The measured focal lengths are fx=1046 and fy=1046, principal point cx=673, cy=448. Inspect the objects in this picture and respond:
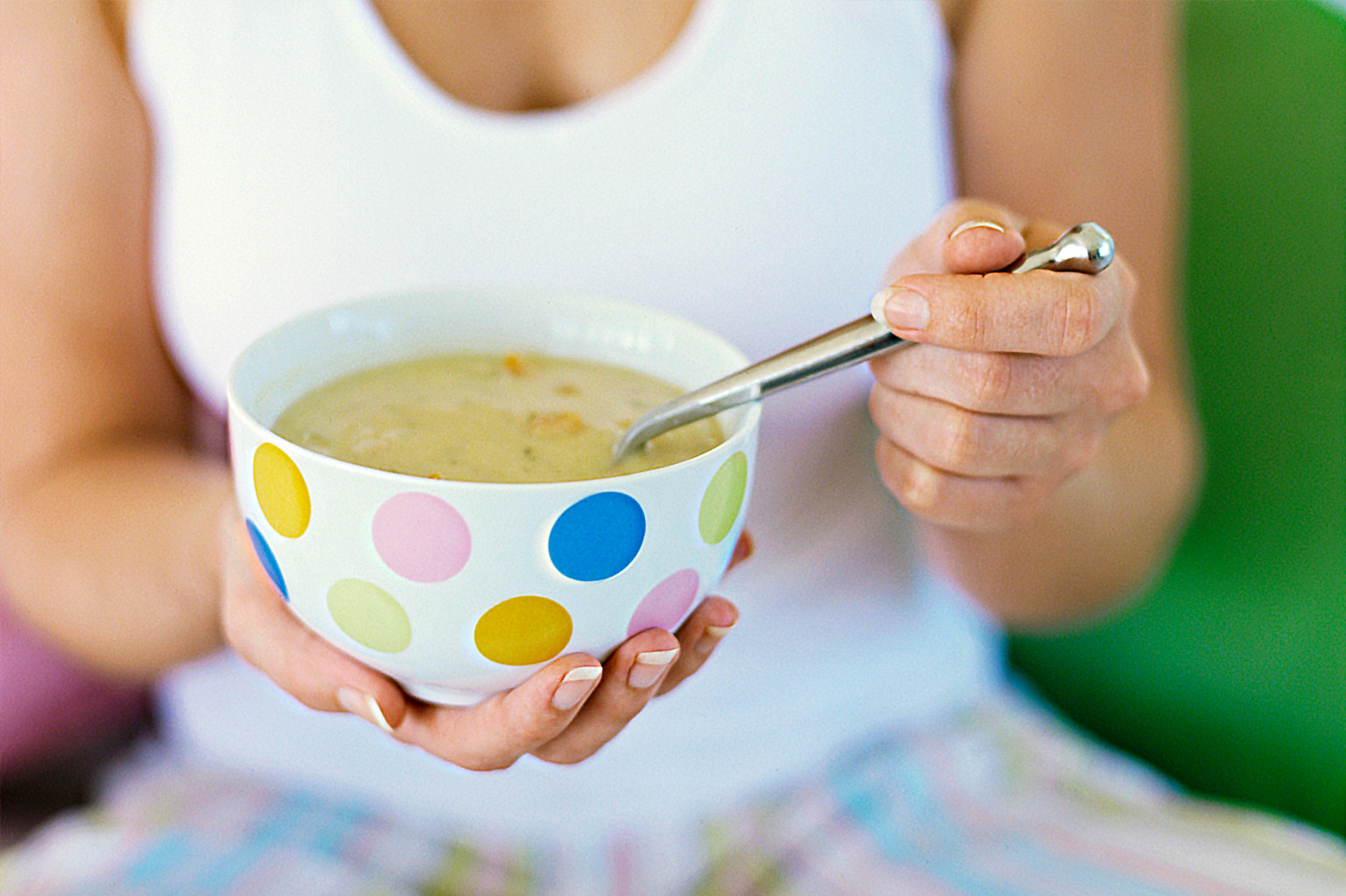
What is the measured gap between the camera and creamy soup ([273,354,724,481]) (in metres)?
0.41

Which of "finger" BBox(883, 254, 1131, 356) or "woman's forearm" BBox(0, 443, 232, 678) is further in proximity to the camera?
"woman's forearm" BBox(0, 443, 232, 678)

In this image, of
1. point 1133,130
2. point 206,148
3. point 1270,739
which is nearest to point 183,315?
point 206,148

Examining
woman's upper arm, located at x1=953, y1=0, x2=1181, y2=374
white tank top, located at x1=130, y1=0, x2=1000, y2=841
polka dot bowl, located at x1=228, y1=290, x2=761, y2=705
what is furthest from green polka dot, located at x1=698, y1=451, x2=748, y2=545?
woman's upper arm, located at x1=953, y1=0, x2=1181, y2=374

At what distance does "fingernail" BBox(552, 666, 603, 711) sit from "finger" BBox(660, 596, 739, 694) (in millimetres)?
53

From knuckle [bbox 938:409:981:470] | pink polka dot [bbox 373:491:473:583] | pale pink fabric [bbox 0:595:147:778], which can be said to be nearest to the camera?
pink polka dot [bbox 373:491:473:583]

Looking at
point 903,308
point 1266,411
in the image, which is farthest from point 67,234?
point 1266,411

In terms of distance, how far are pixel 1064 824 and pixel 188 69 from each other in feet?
2.33

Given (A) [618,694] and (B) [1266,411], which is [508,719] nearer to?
(A) [618,694]

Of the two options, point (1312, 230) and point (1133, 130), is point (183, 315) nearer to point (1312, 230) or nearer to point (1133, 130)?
point (1133, 130)

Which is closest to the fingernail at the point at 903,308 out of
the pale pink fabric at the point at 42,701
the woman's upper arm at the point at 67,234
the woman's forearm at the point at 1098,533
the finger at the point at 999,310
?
the finger at the point at 999,310

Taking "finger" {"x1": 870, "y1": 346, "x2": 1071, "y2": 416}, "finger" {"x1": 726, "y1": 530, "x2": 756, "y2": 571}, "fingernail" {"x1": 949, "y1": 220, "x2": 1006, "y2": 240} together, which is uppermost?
"fingernail" {"x1": 949, "y1": 220, "x2": 1006, "y2": 240}

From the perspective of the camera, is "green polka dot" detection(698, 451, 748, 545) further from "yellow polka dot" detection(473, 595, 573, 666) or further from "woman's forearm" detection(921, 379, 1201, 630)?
"woman's forearm" detection(921, 379, 1201, 630)

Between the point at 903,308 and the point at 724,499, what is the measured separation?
100 mm

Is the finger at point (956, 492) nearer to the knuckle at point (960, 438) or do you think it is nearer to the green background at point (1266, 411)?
the knuckle at point (960, 438)
